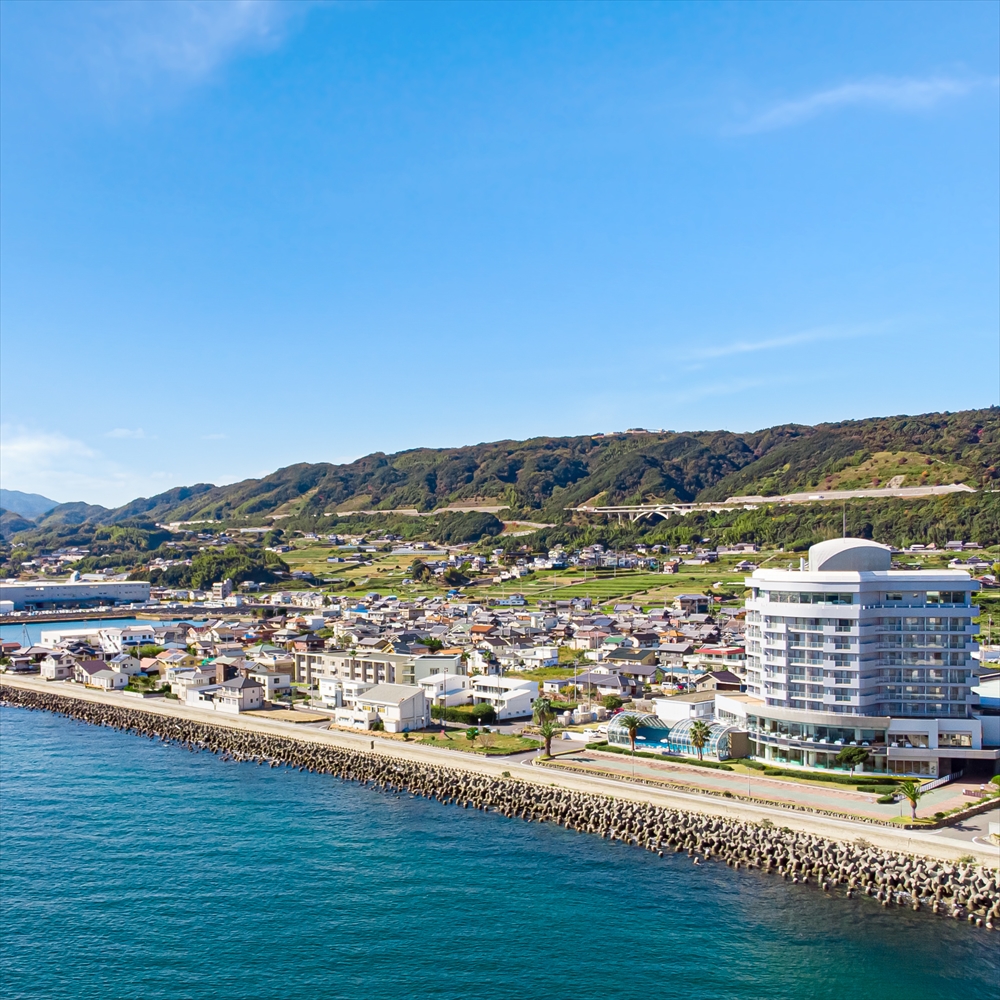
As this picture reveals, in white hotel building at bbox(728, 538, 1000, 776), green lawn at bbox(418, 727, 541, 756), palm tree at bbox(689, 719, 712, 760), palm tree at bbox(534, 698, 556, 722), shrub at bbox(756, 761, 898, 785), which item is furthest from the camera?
palm tree at bbox(534, 698, 556, 722)

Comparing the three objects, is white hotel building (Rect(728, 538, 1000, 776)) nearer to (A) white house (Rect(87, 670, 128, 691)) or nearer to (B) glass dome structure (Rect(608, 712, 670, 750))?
(B) glass dome structure (Rect(608, 712, 670, 750))

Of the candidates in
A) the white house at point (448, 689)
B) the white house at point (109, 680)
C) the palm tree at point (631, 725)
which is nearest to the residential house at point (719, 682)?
the palm tree at point (631, 725)

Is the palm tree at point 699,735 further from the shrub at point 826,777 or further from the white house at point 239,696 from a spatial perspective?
the white house at point 239,696

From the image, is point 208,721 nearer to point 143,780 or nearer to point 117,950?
point 143,780

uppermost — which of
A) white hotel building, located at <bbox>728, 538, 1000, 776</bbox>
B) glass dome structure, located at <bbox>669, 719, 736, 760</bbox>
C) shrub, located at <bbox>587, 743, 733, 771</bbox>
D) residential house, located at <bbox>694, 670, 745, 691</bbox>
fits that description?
white hotel building, located at <bbox>728, 538, 1000, 776</bbox>

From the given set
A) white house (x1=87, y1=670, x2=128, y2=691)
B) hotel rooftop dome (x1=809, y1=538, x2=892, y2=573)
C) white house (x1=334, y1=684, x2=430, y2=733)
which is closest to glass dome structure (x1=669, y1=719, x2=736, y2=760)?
hotel rooftop dome (x1=809, y1=538, x2=892, y2=573)

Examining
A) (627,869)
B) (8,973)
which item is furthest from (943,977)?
(8,973)
